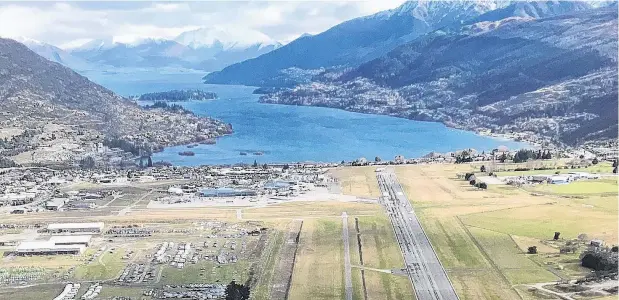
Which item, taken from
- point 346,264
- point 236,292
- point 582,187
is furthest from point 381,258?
point 582,187

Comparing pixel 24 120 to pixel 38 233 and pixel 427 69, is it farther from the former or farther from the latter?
pixel 427 69

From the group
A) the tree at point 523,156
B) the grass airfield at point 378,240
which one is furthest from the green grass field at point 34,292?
the tree at point 523,156

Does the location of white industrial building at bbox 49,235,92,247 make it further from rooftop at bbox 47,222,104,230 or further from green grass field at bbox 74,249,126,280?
rooftop at bbox 47,222,104,230

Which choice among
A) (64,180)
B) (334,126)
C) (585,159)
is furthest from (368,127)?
(64,180)

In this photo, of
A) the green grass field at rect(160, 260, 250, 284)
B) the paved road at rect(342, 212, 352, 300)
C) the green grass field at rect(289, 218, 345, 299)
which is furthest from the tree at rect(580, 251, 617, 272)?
the green grass field at rect(160, 260, 250, 284)

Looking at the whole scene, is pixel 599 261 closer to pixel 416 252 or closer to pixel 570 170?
pixel 416 252

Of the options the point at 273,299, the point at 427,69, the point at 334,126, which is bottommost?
the point at 273,299
